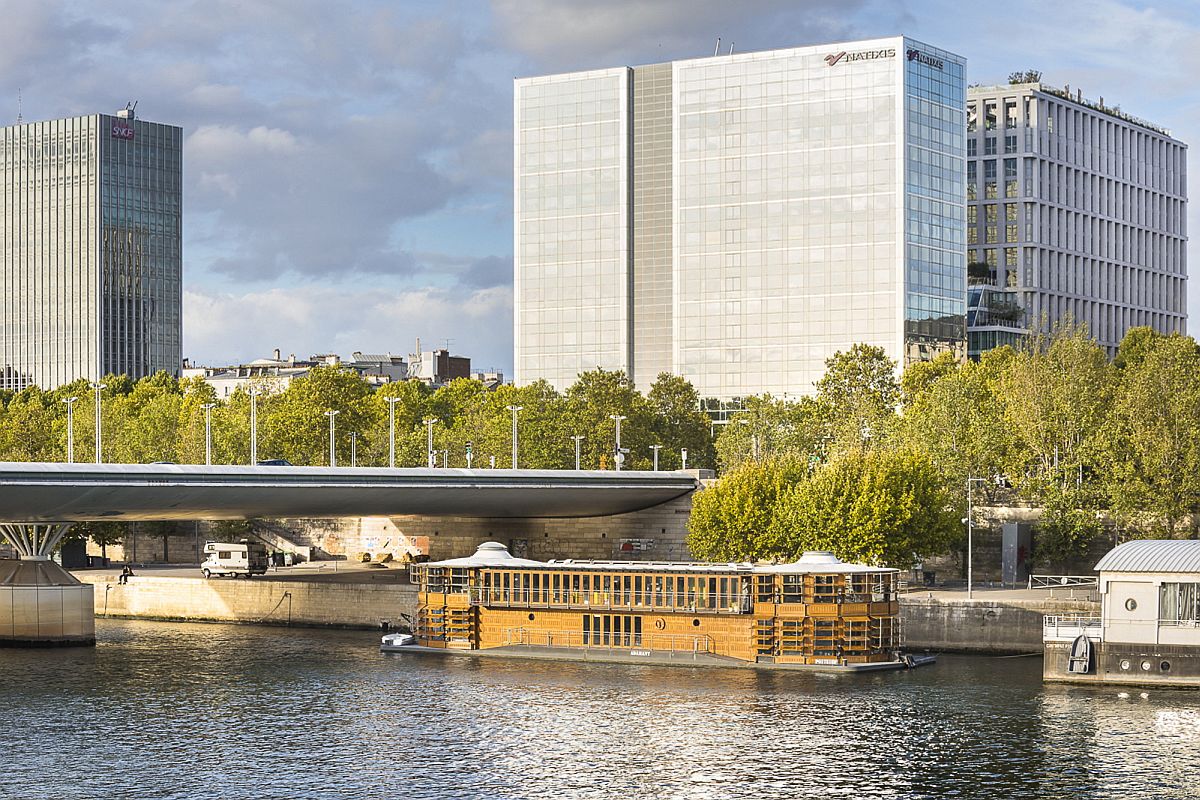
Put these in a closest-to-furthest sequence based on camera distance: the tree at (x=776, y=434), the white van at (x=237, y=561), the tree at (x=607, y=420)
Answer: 1. the white van at (x=237, y=561)
2. the tree at (x=776, y=434)
3. the tree at (x=607, y=420)

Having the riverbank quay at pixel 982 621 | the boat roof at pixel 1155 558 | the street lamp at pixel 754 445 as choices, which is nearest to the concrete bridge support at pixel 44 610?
the riverbank quay at pixel 982 621

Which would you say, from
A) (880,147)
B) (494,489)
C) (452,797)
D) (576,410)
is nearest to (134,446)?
(576,410)

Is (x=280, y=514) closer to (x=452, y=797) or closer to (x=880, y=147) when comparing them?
(x=452, y=797)

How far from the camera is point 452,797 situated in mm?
56938

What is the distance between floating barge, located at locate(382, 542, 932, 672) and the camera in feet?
285

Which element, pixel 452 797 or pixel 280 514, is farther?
pixel 280 514

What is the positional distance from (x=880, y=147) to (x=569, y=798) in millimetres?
144111

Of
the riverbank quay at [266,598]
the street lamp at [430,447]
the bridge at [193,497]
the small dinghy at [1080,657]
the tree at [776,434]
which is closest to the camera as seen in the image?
the small dinghy at [1080,657]

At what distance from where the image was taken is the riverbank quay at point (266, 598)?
358 ft

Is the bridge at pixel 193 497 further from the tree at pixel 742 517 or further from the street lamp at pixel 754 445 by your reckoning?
the street lamp at pixel 754 445

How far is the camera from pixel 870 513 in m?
102

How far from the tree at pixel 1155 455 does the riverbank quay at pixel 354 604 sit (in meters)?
11.6

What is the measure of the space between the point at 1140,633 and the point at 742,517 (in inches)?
1258

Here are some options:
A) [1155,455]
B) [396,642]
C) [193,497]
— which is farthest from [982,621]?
[193,497]
